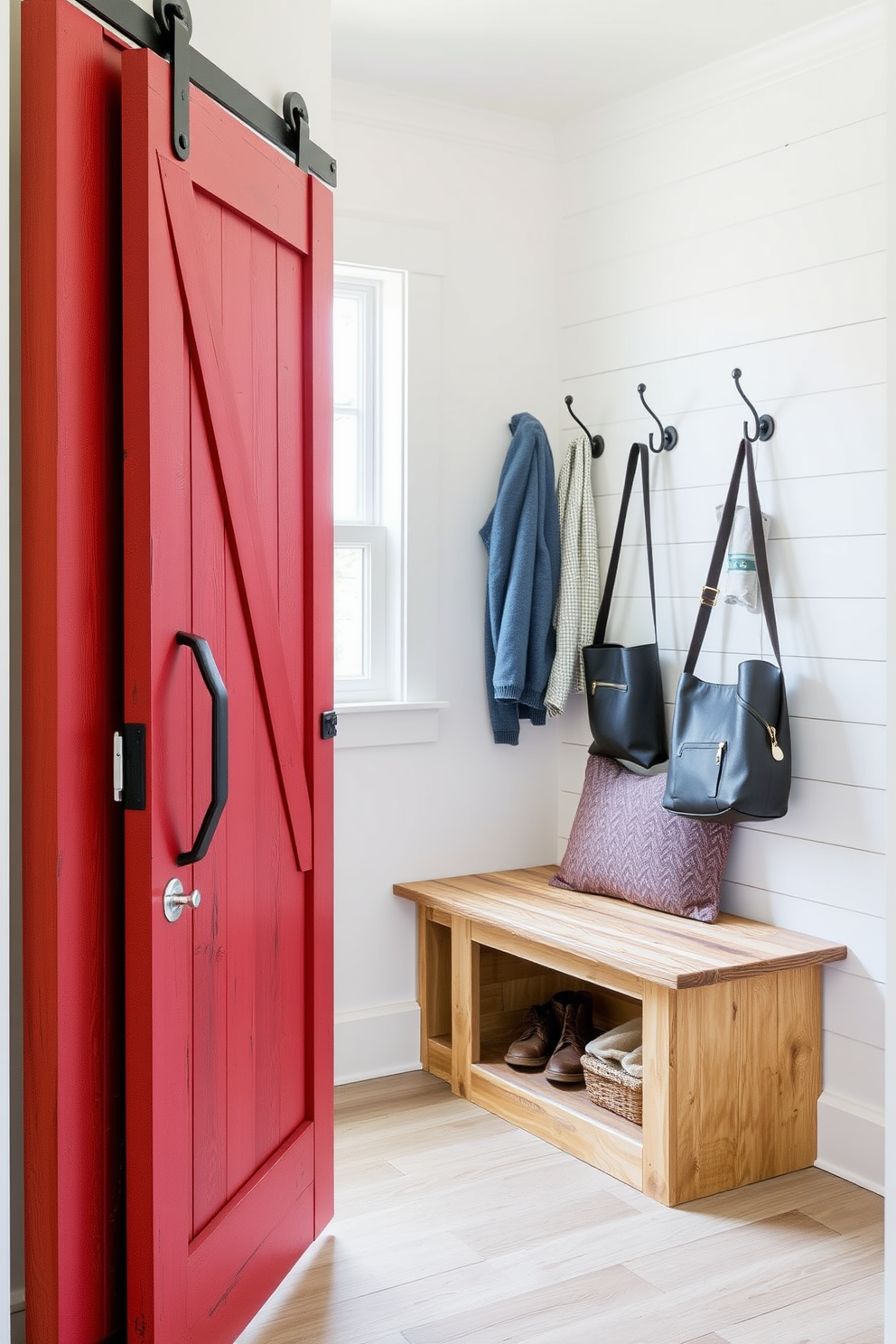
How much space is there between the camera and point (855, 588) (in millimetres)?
2693

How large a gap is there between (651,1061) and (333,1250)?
0.74 m

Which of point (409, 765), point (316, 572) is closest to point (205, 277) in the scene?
point (316, 572)

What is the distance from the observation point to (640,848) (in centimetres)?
302

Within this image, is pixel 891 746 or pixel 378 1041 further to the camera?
pixel 378 1041

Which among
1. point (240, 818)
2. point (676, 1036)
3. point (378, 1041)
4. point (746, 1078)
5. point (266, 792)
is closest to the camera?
point (240, 818)

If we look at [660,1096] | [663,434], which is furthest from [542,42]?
[660,1096]

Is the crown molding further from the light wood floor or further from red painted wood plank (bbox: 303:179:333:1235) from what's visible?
the light wood floor

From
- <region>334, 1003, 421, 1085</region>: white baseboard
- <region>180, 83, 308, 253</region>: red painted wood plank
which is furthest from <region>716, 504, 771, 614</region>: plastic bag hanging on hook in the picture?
<region>334, 1003, 421, 1085</region>: white baseboard

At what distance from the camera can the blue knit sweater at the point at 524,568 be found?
331 cm

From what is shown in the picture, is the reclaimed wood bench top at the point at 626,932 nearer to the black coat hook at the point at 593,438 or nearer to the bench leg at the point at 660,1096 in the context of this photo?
the bench leg at the point at 660,1096

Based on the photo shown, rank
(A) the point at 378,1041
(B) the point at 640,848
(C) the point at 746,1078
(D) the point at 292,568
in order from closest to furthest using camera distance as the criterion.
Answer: (D) the point at 292,568 → (C) the point at 746,1078 → (B) the point at 640,848 → (A) the point at 378,1041

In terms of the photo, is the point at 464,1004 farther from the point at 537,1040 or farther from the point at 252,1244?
the point at 252,1244

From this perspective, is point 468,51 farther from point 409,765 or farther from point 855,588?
point 409,765

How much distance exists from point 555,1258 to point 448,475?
1.97m
